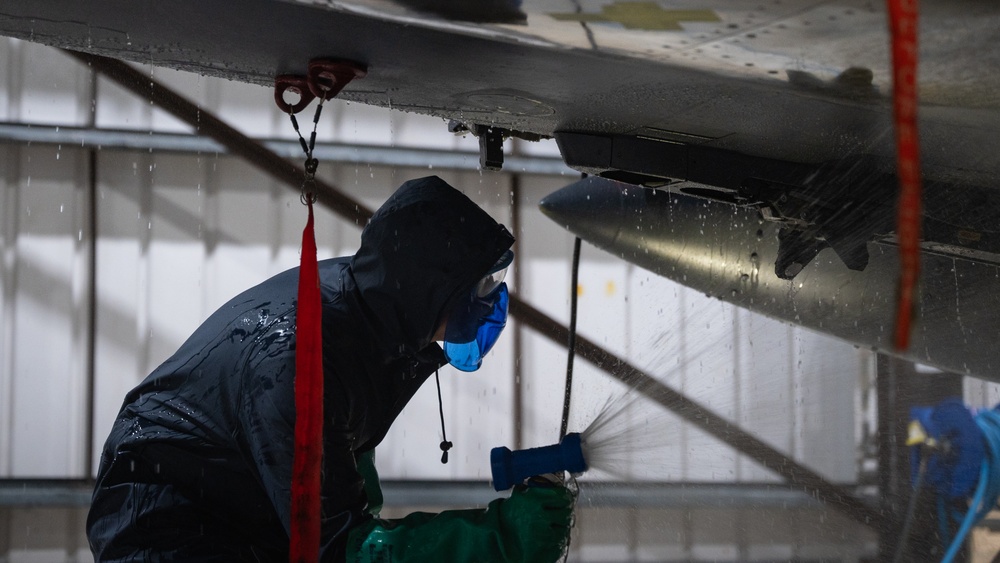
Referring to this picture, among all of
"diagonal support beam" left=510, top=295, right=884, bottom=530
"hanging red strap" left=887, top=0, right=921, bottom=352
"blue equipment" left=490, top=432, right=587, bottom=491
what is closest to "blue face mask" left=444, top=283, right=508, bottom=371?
"blue equipment" left=490, top=432, right=587, bottom=491

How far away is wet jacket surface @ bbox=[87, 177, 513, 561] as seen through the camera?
185cm

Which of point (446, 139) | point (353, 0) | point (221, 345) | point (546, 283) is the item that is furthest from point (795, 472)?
point (353, 0)

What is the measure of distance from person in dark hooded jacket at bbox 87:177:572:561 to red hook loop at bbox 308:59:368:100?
10.0 inches

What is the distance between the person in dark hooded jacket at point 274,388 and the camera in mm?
1707

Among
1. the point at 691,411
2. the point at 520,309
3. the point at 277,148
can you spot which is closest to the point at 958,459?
the point at 691,411

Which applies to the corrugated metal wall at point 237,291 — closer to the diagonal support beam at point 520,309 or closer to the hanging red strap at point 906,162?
the diagonal support beam at point 520,309

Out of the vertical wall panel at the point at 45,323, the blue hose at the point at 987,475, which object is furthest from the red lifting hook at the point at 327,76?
the vertical wall panel at the point at 45,323

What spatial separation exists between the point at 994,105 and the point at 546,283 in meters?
4.48

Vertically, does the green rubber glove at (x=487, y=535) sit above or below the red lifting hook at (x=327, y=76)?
below

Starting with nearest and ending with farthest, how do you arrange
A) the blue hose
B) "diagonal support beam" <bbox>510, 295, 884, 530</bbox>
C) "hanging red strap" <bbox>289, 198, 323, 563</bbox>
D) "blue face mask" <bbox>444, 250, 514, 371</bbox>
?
"hanging red strap" <bbox>289, 198, 323, 563</bbox>
"blue face mask" <bbox>444, 250, 514, 371</bbox>
the blue hose
"diagonal support beam" <bbox>510, 295, 884, 530</bbox>

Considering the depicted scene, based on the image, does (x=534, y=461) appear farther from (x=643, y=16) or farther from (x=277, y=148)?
(x=277, y=148)

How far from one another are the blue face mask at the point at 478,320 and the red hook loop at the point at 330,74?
477mm

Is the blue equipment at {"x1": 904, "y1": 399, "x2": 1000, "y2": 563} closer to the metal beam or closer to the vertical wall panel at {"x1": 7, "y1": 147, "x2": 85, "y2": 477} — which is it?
the metal beam

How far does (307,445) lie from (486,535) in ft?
1.15
